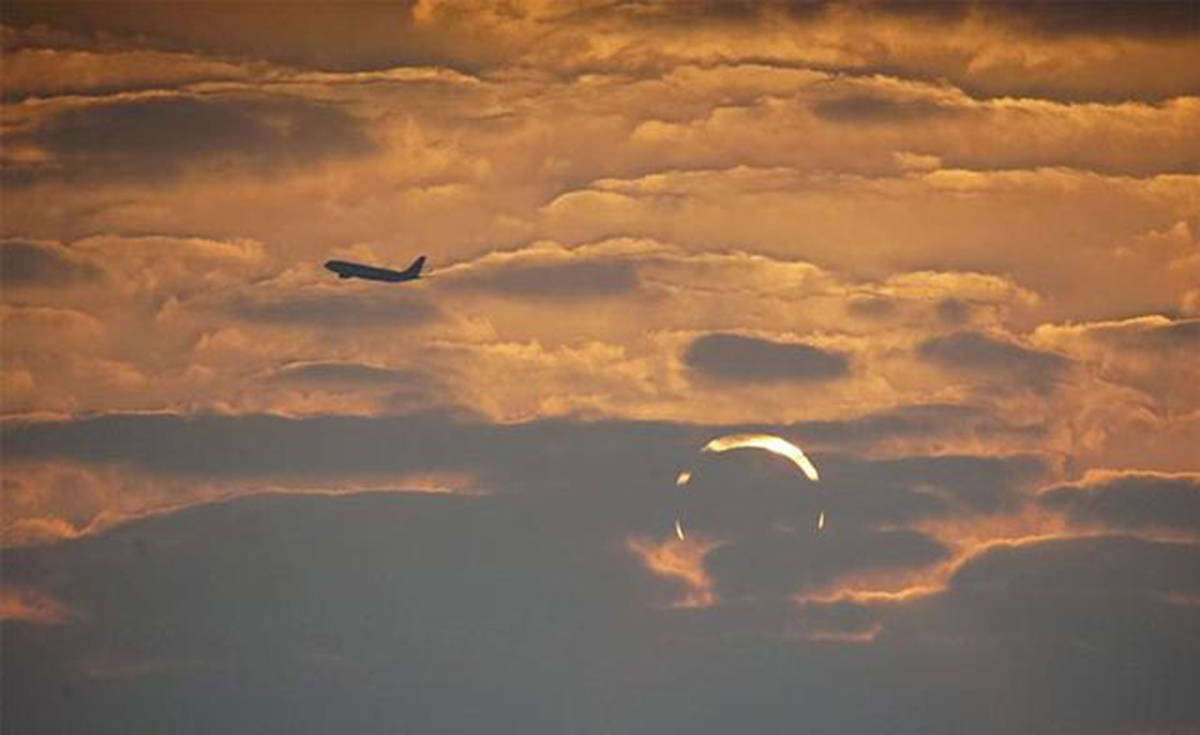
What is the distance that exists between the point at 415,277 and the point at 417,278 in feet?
25.0

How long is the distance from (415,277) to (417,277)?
4728mm

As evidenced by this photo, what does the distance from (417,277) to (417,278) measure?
2909 millimetres

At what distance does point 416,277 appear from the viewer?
197750 mm

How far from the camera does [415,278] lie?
196875 mm

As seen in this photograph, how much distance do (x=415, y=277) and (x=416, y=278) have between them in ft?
17.5

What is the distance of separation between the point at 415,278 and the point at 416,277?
960 millimetres

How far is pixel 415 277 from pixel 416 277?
217 cm

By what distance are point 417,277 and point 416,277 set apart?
8.39 feet

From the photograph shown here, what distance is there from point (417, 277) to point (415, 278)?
178 centimetres

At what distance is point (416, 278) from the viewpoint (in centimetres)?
19475

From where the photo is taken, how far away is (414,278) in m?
199
